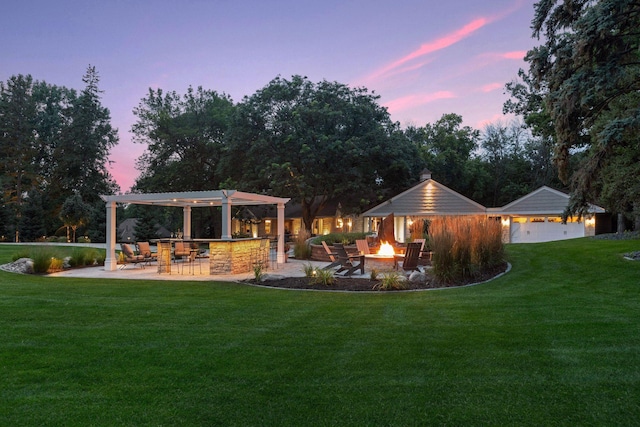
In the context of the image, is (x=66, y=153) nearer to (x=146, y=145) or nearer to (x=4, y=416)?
(x=146, y=145)

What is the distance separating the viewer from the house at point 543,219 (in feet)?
74.9

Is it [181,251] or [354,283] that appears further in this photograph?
[181,251]

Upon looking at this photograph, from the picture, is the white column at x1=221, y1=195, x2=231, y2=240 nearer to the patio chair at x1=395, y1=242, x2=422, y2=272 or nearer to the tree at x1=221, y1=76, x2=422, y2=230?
the patio chair at x1=395, y1=242, x2=422, y2=272

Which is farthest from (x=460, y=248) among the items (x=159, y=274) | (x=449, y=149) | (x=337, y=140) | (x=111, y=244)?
(x=449, y=149)

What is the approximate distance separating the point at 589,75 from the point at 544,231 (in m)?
16.1

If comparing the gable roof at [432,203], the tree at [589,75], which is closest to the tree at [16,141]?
the gable roof at [432,203]

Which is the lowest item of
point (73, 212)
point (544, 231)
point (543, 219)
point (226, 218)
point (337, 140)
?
point (544, 231)

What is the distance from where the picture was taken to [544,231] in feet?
77.2

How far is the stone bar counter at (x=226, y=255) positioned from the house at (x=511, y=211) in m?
11.3

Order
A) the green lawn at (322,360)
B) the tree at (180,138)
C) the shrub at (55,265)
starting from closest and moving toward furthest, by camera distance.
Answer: the green lawn at (322,360) < the shrub at (55,265) < the tree at (180,138)

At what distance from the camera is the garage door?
75.3 ft

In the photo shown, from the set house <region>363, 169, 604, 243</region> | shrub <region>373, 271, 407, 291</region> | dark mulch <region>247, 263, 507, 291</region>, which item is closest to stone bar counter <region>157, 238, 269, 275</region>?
dark mulch <region>247, 263, 507, 291</region>

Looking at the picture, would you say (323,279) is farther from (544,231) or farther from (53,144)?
(53,144)

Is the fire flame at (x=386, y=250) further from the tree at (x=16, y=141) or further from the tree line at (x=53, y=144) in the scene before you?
the tree at (x=16, y=141)
